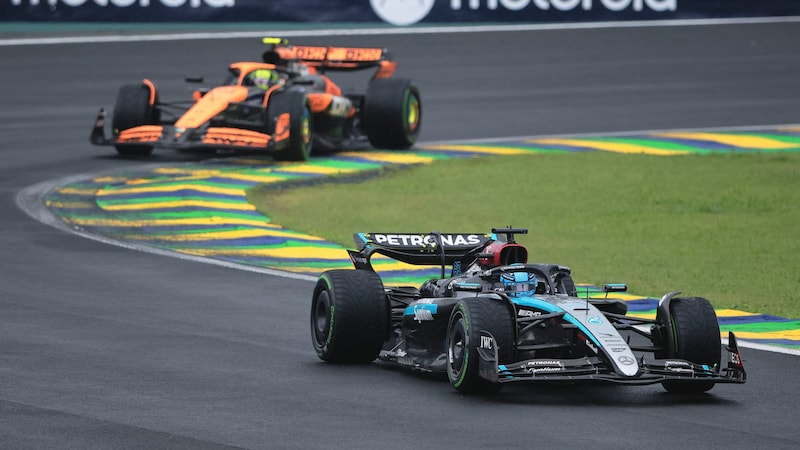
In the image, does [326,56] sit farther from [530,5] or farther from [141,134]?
[530,5]

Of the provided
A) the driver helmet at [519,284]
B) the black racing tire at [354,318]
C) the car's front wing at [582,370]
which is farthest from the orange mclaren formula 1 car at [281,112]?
the car's front wing at [582,370]

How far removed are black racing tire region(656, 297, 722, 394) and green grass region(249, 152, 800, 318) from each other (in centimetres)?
373

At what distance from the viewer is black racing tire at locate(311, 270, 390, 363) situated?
1123 centimetres

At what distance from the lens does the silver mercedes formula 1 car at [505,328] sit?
9867mm

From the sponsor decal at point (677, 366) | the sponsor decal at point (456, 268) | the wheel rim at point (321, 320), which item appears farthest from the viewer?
the sponsor decal at point (456, 268)

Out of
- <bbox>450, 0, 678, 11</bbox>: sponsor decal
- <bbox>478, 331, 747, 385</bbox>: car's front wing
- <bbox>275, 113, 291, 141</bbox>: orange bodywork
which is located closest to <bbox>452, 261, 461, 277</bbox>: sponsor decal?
<bbox>478, 331, 747, 385</bbox>: car's front wing

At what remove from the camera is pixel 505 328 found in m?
9.96

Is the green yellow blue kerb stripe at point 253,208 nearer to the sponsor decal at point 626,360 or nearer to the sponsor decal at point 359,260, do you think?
the sponsor decal at point 359,260

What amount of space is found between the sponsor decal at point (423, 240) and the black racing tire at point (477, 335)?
183cm

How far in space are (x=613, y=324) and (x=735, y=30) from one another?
2718 cm

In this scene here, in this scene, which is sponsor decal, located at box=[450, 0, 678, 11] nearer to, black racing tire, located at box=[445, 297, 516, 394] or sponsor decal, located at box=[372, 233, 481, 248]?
→ sponsor decal, located at box=[372, 233, 481, 248]

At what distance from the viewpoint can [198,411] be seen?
963cm

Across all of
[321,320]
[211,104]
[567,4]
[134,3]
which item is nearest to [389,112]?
[211,104]

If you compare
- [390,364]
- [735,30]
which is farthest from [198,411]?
[735,30]
